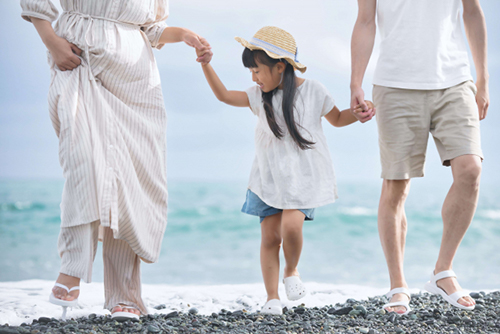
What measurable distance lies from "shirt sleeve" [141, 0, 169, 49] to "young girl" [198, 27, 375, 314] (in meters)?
0.28

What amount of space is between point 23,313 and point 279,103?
2.09 metres

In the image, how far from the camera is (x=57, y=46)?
7.40 ft

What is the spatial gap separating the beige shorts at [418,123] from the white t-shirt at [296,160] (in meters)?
0.39

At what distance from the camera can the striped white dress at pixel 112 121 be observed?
215 centimetres

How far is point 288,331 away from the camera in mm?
2195

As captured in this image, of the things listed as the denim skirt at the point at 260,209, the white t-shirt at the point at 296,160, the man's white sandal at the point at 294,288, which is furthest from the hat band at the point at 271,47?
the man's white sandal at the point at 294,288

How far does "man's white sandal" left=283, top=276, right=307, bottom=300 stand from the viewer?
268 centimetres

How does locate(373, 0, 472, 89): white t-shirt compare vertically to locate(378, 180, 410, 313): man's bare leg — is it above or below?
above

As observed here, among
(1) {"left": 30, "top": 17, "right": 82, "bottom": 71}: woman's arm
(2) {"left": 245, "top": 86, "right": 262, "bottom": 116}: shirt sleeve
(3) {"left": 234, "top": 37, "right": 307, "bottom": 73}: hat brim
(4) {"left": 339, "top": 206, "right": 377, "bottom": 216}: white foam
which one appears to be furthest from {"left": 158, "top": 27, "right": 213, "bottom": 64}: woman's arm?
(4) {"left": 339, "top": 206, "right": 377, "bottom": 216}: white foam

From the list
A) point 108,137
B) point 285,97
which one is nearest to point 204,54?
point 285,97

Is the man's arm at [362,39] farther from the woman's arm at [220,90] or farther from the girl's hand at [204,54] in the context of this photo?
the girl's hand at [204,54]

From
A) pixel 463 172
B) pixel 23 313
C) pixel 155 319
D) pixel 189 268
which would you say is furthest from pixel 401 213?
pixel 189 268

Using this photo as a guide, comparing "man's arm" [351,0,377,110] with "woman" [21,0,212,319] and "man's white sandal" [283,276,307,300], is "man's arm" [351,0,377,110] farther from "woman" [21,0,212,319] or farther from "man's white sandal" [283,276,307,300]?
"man's white sandal" [283,276,307,300]

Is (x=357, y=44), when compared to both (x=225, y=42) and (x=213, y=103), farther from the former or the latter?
(x=213, y=103)
